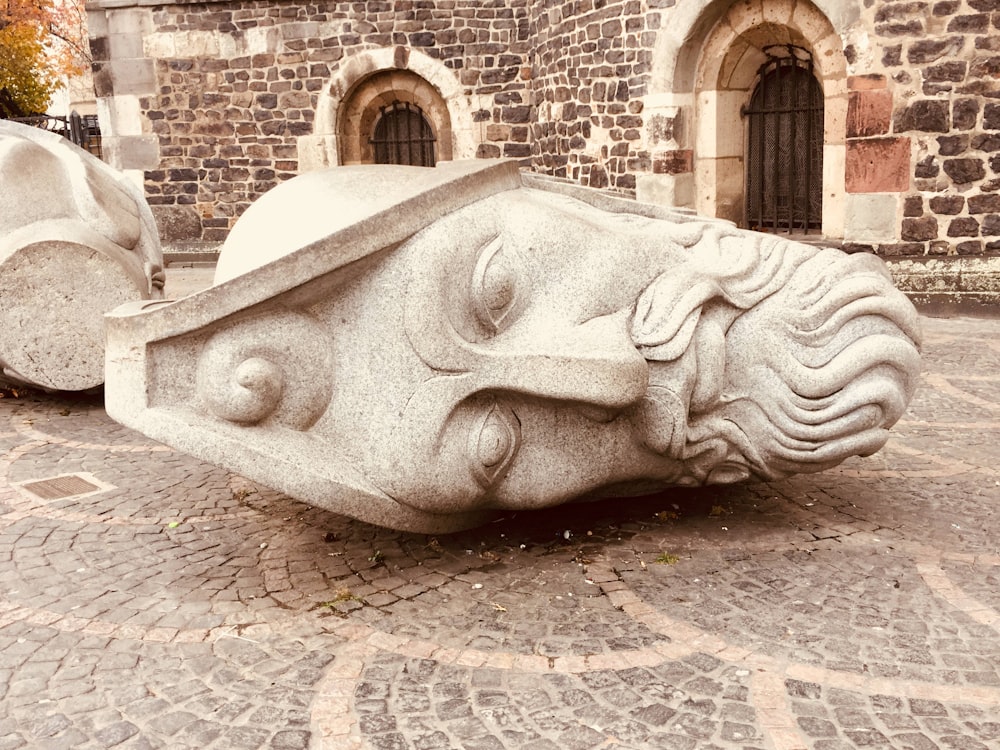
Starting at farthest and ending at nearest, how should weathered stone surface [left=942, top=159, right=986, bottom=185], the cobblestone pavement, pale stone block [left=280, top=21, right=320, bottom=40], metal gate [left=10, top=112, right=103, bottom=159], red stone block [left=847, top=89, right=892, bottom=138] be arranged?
metal gate [left=10, top=112, right=103, bottom=159]
pale stone block [left=280, top=21, right=320, bottom=40]
red stone block [left=847, top=89, right=892, bottom=138]
weathered stone surface [left=942, top=159, right=986, bottom=185]
the cobblestone pavement

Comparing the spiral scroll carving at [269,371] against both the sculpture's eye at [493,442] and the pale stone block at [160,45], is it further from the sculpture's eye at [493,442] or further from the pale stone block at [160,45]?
the pale stone block at [160,45]

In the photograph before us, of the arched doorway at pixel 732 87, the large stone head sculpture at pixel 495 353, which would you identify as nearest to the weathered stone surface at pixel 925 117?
the arched doorway at pixel 732 87

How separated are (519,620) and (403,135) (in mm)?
13242

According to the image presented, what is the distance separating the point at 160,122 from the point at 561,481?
44.4 ft

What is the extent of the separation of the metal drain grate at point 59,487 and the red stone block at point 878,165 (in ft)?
23.7

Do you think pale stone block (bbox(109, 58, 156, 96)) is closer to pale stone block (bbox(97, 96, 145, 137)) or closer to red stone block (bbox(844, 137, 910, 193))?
pale stone block (bbox(97, 96, 145, 137))

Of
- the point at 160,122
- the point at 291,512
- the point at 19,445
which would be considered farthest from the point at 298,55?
the point at 291,512

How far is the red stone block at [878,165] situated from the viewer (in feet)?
30.1

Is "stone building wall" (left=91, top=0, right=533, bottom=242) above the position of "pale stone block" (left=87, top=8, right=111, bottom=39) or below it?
below

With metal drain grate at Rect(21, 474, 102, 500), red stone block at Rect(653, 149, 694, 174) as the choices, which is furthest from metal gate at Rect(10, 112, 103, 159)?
metal drain grate at Rect(21, 474, 102, 500)

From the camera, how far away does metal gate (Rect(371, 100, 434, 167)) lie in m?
15.6

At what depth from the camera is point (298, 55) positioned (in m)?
15.0

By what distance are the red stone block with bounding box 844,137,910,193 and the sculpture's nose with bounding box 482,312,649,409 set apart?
22.1ft

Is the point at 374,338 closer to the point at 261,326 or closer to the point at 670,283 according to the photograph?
the point at 261,326
